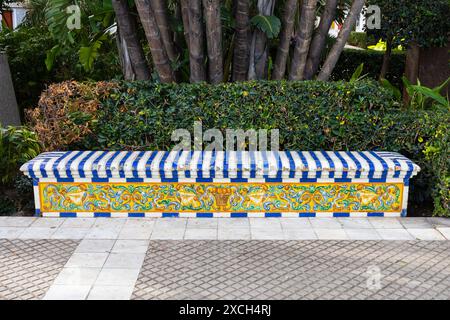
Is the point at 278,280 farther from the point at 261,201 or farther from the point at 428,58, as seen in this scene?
the point at 428,58

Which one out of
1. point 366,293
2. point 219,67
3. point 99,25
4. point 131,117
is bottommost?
point 366,293

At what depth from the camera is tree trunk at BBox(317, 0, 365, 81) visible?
7.21 m

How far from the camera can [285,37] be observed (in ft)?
24.0

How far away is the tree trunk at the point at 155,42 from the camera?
669cm

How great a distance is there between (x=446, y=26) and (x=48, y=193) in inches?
251

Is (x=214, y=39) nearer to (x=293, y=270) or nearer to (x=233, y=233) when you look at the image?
(x=233, y=233)

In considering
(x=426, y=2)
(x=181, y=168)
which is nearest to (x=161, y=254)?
(x=181, y=168)

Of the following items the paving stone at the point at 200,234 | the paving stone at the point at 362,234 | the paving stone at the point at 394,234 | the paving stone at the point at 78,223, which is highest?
the paving stone at the point at 78,223

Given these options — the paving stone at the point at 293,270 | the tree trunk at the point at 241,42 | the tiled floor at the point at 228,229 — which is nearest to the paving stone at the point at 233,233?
the tiled floor at the point at 228,229

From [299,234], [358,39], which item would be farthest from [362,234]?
[358,39]

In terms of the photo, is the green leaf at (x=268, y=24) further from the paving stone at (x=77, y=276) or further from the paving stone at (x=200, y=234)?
the paving stone at (x=77, y=276)

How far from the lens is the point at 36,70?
10414mm

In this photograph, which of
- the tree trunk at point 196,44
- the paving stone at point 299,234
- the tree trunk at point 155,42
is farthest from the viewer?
the tree trunk at point 196,44

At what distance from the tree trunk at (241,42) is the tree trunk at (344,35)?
3.38 feet
